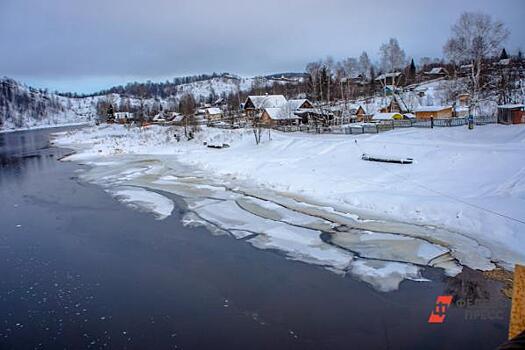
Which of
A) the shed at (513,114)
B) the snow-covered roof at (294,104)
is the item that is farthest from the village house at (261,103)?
the shed at (513,114)

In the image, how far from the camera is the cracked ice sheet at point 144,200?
746 inches

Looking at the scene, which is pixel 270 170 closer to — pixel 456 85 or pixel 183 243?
pixel 183 243

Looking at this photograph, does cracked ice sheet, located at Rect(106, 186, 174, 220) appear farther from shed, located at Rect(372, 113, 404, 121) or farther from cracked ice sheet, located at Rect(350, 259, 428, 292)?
shed, located at Rect(372, 113, 404, 121)

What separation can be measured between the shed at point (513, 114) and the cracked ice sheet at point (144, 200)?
2208cm

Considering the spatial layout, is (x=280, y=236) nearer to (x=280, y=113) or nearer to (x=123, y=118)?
(x=280, y=113)

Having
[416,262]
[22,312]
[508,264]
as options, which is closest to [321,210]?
[416,262]

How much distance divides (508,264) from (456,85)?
2841cm

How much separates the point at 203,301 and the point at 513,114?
24399mm

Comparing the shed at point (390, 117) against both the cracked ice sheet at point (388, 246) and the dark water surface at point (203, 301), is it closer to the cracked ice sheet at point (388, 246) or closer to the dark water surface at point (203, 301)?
the cracked ice sheet at point (388, 246)

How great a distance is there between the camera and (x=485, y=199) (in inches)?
617

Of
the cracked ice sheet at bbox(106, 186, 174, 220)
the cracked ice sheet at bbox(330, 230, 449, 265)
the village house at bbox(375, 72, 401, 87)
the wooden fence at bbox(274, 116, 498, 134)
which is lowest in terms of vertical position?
the cracked ice sheet at bbox(330, 230, 449, 265)

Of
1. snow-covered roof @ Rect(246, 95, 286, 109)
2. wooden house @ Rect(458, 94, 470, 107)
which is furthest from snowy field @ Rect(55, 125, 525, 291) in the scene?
snow-covered roof @ Rect(246, 95, 286, 109)

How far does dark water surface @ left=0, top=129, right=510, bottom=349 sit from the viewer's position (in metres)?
8.49

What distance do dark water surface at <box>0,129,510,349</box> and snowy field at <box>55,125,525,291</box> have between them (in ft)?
3.52
